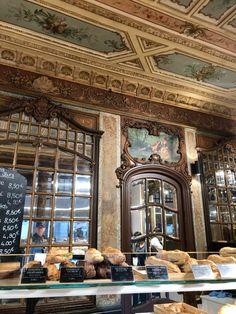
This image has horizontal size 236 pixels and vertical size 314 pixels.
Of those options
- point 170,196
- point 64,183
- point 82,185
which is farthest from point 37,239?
point 170,196

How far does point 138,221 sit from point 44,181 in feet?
5.22

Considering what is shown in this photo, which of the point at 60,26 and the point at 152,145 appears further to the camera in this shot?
the point at 152,145

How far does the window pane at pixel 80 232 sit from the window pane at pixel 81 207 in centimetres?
11

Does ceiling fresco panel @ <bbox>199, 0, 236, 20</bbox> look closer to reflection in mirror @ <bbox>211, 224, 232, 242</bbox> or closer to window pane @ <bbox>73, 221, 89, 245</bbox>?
window pane @ <bbox>73, 221, 89, 245</bbox>

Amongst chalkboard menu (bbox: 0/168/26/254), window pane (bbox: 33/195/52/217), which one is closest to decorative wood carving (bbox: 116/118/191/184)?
window pane (bbox: 33/195/52/217)

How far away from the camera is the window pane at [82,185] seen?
372cm

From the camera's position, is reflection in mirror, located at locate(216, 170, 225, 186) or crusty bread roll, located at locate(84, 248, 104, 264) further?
reflection in mirror, located at locate(216, 170, 225, 186)

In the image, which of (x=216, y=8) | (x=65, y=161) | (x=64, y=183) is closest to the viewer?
(x=216, y=8)

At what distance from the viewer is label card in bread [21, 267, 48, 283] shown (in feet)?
3.18

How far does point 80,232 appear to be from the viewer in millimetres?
3564

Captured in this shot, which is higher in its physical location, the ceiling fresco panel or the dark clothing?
the ceiling fresco panel

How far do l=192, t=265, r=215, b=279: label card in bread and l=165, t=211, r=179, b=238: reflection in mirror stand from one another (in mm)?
3120

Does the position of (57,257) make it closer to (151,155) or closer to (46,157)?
(46,157)

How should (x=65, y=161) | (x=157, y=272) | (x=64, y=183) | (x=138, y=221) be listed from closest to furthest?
1. (x=157, y=272)
2. (x=64, y=183)
3. (x=65, y=161)
4. (x=138, y=221)
